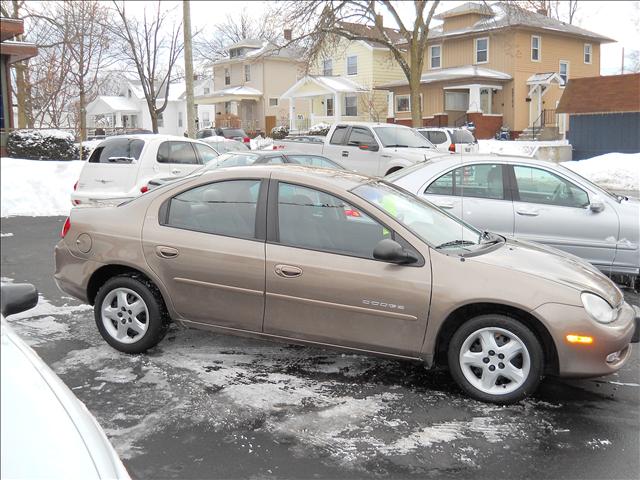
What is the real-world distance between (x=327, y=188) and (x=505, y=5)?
90.9 feet

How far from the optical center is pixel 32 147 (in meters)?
20.4

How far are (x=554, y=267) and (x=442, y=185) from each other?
3.27m

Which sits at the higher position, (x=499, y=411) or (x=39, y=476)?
(x=39, y=476)

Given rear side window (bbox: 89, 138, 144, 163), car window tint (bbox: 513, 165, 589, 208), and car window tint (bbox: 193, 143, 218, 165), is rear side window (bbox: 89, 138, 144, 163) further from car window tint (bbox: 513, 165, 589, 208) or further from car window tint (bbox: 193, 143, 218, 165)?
car window tint (bbox: 513, 165, 589, 208)

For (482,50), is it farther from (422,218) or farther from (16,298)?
(16,298)

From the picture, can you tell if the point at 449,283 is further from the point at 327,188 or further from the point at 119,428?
the point at 119,428

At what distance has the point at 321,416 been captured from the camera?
165 inches

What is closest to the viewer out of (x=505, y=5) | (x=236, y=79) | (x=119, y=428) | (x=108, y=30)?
(x=119, y=428)

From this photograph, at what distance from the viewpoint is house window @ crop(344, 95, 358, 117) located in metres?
43.8

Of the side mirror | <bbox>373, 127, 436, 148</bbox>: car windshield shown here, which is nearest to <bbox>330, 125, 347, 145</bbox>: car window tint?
the side mirror

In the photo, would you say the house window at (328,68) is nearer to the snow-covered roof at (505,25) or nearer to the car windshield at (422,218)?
the snow-covered roof at (505,25)

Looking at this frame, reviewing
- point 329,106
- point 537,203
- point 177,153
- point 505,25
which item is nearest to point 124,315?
point 537,203

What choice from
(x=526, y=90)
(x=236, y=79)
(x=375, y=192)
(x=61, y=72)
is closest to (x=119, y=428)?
(x=375, y=192)

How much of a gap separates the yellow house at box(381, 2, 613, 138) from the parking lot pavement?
106 ft
